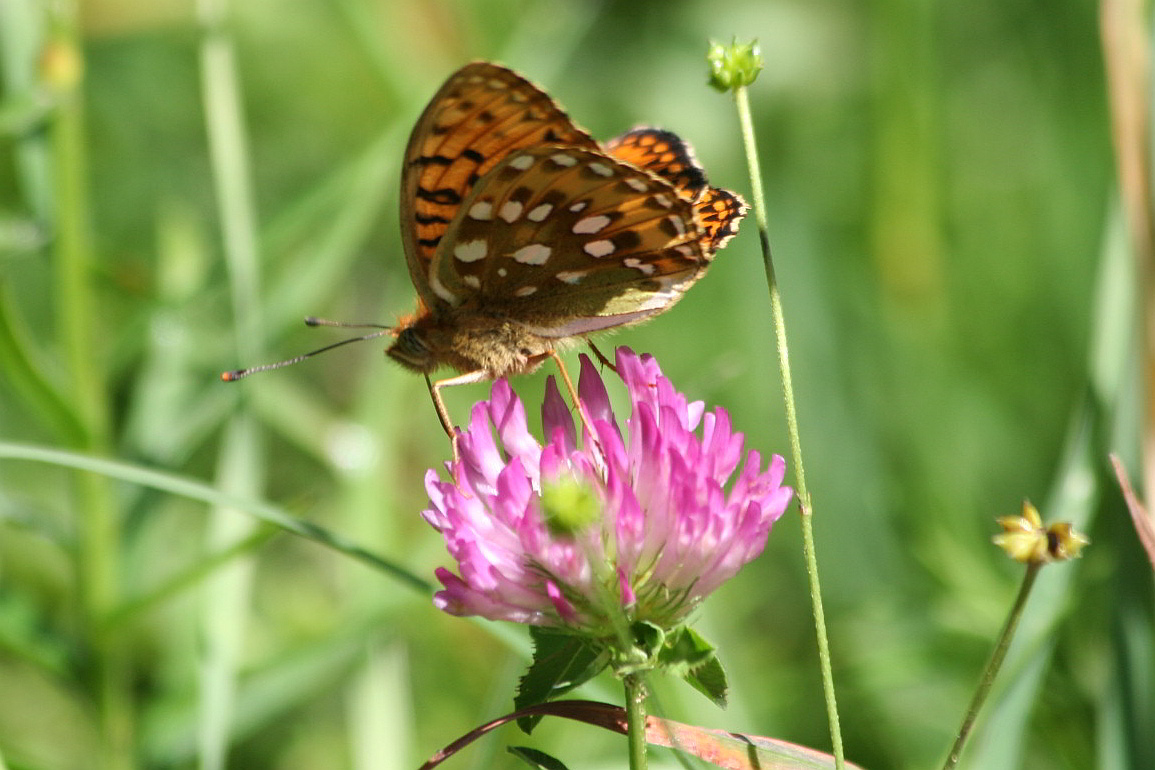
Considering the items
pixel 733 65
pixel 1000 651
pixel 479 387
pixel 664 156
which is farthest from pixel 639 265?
pixel 479 387

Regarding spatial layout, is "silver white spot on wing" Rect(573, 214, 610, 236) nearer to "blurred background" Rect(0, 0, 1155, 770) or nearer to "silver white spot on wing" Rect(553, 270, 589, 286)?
"silver white spot on wing" Rect(553, 270, 589, 286)

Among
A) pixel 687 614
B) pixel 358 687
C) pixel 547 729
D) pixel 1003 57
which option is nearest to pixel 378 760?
pixel 358 687

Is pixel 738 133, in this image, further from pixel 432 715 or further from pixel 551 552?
pixel 551 552

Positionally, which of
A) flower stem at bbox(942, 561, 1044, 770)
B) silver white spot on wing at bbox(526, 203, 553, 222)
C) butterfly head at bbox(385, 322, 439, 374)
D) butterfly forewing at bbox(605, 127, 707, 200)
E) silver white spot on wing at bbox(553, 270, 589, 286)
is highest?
butterfly forewing at bbox(605, 127, 707, 200)

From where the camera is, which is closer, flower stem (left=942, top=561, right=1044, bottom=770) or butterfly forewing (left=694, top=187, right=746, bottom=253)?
flower stem (left=942, top=561, right=1044, bottom=770)

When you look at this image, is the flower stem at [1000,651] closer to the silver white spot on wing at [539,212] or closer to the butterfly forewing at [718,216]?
the butterfly forewing at [718,216]

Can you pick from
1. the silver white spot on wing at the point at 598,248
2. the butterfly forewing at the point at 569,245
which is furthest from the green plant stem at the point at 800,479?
the silver white spot on wing at the point at 598,248

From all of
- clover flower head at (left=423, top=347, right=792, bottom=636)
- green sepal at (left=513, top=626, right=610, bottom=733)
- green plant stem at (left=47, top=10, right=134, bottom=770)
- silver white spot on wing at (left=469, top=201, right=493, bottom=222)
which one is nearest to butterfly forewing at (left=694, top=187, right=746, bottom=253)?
silver white spot on wing at (left=469, top=201, right=493, bottom=222)
